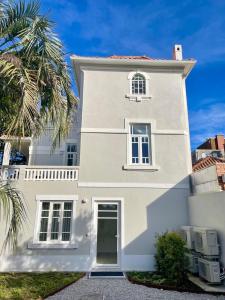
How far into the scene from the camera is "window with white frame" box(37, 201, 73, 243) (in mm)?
11234

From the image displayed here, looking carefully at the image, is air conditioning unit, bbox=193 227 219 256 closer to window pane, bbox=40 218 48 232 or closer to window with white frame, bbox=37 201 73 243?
window with white frame, bbox=37 201 73 243

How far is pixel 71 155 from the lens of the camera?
A: 51.3ft

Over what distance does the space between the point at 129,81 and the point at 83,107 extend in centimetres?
310

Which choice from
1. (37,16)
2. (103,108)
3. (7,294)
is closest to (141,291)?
(7,294)

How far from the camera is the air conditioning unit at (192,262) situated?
384 inches

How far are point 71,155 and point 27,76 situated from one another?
8.79 metres

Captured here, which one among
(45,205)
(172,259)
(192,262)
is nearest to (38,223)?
(45,205)

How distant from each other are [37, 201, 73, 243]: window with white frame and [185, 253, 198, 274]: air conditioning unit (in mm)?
5426

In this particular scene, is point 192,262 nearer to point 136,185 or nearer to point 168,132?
point 136,185

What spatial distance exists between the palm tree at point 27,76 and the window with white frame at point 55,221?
3501mm

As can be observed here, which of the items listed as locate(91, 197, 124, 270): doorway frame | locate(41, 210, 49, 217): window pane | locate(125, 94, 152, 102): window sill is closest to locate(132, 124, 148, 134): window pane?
locate(125, 94, 152, 102): window sill

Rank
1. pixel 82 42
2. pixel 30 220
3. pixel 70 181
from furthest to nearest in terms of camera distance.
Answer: pixel 82 42, pixel 70 181, pixel 30 220

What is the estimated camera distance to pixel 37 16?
7777 mm

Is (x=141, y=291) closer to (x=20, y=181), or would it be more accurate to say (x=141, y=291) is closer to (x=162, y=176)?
(x=162, y=176)
